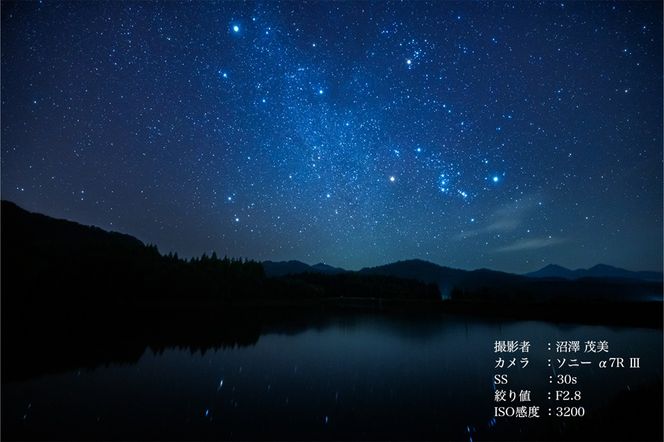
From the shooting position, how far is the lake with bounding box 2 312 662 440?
6.14m

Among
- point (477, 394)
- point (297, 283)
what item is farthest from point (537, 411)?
point (297, 283)

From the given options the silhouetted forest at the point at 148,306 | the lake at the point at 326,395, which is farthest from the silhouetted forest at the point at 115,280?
the lake at the point at 326,395

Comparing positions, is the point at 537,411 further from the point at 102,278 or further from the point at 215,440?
the point at 102,278

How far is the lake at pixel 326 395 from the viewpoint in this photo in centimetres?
614

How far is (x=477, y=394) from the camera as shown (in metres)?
8.16

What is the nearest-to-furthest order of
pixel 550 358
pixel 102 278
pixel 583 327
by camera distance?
pixel 550 358 < pixel 583 327 < pixel 102 278

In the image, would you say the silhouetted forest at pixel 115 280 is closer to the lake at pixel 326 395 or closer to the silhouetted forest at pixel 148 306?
the silhouetted forest at pixel 148 306

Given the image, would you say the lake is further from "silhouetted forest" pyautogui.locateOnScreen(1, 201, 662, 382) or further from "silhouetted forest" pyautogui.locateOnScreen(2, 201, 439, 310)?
"silhouetted forest" pyautogui.locateOnScreen(2, 201, 439, 310)

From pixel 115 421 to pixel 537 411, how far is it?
A: 9.00 m

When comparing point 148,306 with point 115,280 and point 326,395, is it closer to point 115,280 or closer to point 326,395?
point 115,280

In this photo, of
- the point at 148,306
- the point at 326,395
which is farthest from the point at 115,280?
the point at 326,395

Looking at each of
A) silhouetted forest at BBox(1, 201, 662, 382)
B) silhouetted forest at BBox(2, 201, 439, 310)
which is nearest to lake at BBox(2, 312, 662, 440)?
silhouetted forest at BBox(1, 201, 662, 382)

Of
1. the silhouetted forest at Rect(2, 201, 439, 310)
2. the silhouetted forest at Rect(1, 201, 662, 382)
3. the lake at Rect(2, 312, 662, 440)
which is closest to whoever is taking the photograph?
the lake at Rect(2, 312, 662, 440)

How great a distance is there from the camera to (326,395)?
8094 millimetres
